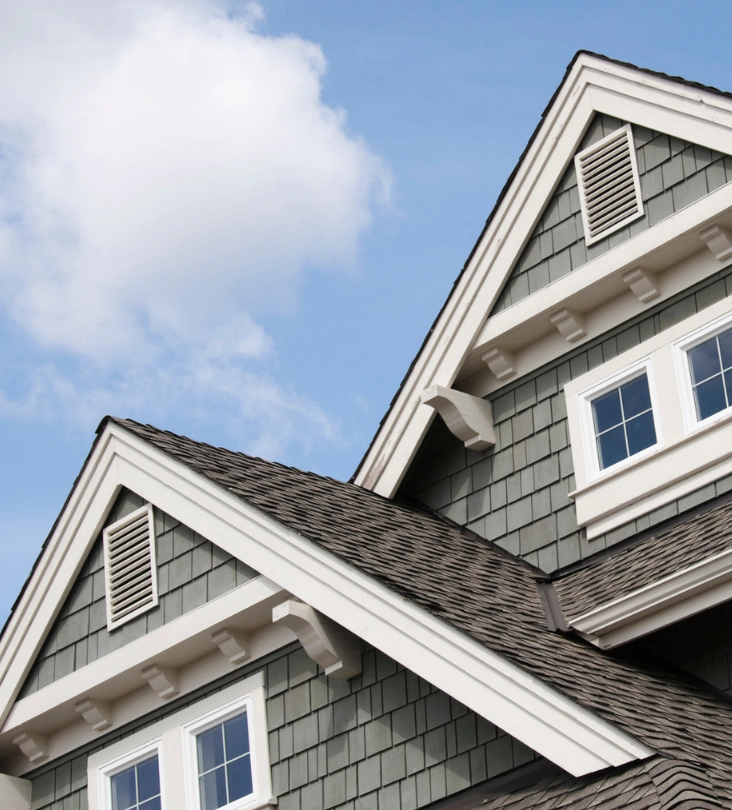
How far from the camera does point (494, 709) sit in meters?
8.31

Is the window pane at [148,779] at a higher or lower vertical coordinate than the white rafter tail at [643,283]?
lower

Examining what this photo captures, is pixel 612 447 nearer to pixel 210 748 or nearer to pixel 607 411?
pixel 607 411

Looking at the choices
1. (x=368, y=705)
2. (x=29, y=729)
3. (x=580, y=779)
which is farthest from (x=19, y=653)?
(x=580, y=779)

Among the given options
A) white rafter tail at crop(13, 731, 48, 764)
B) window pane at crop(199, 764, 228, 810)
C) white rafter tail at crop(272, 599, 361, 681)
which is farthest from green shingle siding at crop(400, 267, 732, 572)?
white rafter tail at crop(13, 731, 48, 764)

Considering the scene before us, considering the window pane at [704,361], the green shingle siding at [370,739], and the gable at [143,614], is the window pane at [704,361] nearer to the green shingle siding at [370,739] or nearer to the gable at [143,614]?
the green shingle siding at [370,739]

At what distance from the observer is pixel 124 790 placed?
437 inches

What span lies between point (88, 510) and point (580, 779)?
5.48m

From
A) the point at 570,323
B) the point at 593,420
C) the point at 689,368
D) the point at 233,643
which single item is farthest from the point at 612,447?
the point at 233,643

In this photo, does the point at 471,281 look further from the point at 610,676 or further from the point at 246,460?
the point at 610,676

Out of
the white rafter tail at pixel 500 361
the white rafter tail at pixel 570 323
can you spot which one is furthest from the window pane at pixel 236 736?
the white rafter tail at pixel 570 323

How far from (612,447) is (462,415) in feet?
4.55

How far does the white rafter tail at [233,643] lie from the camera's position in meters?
10.6

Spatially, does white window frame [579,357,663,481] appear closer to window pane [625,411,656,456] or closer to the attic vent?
window pane [625,411,656,456]

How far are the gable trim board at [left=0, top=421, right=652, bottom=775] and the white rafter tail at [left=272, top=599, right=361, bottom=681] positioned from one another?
0.12 meters
